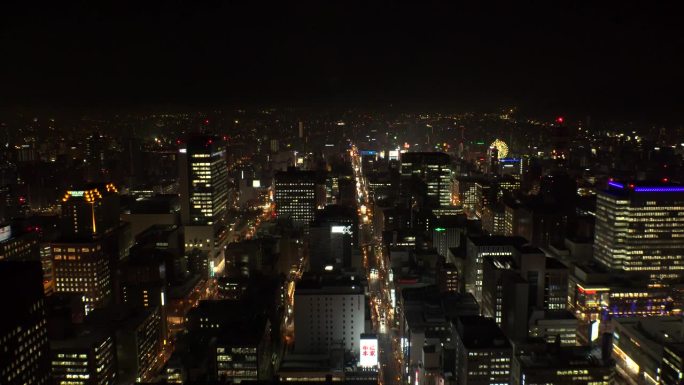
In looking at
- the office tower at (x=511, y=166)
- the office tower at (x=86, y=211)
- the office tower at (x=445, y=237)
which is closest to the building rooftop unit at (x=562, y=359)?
the office tower at (x=445, y=237)

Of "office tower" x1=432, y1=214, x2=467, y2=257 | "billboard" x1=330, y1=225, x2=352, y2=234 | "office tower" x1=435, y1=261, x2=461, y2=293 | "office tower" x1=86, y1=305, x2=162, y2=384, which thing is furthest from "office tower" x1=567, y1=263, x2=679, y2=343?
"office tower" x1=86, y1=305, x2=162, y2=384

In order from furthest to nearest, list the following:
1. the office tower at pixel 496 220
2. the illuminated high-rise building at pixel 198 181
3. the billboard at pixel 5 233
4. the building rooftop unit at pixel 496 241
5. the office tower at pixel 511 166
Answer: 1. the office tower at pixel 511 166
2. the office tower at pixel 496 220
3. the illuminated high-rise building at pixel 198 181
4. the building rooftop unit at pixel 496 241
5. the billboard at pixel 5 233

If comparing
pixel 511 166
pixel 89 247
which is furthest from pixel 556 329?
pixel 511 166

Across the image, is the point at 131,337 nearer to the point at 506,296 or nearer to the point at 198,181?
the point at 506,296

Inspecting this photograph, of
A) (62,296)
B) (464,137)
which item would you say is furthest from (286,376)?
(464,137)

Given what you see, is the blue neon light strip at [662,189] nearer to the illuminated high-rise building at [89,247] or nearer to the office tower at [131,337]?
the office tower at [131,337]

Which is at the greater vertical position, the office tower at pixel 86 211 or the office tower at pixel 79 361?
the office tower at pixel 86 211
